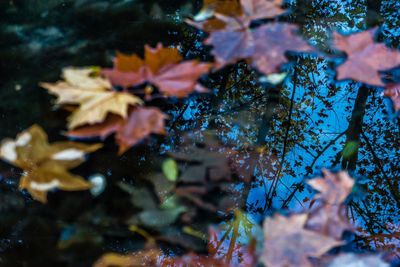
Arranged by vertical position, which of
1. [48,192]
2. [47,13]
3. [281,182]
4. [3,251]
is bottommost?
[3,251]

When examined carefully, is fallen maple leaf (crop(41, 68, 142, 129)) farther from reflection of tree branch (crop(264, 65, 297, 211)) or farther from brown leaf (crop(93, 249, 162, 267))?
reflection of tree branch (crop(264, 65, 297, 211))

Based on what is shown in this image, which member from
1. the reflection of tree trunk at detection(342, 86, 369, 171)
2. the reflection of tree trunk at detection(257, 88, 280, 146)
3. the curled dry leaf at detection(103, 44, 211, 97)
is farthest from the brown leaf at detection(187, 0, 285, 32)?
the reflection of tree trunk at detection(342, 86, 369, 171)

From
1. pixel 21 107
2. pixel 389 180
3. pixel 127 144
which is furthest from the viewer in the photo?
pixel 389 180

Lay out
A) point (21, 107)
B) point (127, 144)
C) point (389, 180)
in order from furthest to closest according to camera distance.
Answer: point (389, 180)
point (21, 107)
point (127, 144)

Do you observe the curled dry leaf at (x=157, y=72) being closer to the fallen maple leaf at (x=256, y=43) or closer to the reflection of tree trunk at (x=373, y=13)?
the fallen maple leaf at (x=256, y=43)

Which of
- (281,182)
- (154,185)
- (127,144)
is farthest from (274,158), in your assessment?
(127,144)

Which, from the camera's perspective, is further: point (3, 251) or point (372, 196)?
point (372, 196)

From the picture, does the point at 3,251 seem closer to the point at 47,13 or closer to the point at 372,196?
the point at 47,13
